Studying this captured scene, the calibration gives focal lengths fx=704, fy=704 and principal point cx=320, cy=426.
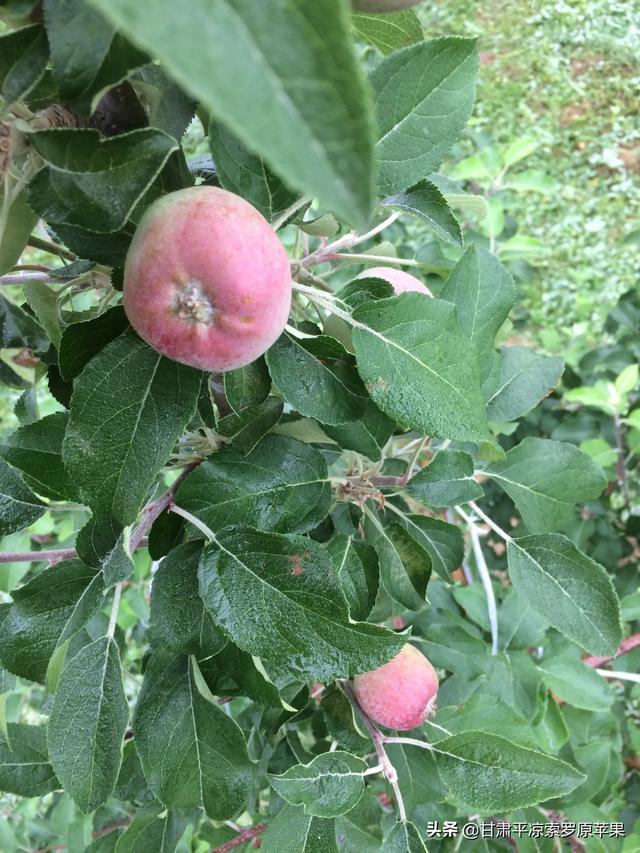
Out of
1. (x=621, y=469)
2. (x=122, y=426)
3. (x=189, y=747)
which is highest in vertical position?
(x=122, y=426)

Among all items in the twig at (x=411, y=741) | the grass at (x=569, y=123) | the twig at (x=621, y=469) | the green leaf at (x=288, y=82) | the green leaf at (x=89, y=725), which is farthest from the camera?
the grass at (x=569, y=123)

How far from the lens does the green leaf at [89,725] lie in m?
0.65

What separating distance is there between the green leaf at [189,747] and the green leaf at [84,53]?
56 cm

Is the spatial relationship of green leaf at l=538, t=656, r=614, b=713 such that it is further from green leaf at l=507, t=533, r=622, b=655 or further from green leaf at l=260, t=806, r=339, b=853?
green leaf at l=260, t=806, r=339, b=853

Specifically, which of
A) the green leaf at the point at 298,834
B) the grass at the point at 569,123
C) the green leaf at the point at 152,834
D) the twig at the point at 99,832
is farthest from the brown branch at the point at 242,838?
the grass at the point at 569,123

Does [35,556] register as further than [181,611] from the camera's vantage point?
Yes

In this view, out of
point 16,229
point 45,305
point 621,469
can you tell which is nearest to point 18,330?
point 45,305

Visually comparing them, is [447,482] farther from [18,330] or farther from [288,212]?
[18,330]

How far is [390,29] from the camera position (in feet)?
2.22

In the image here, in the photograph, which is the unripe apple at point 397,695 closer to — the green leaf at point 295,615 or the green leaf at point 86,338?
the green leaf at point 295,615

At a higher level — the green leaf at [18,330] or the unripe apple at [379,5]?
the unripe apple at [379,5]

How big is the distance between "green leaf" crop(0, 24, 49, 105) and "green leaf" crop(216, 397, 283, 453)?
0.33 meters

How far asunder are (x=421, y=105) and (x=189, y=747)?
0.68 m

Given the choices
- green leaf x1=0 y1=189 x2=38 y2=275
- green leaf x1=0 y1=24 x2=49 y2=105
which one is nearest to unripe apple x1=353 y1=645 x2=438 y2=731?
green leaf x1=0 y1=189 x2=38 y2=275
